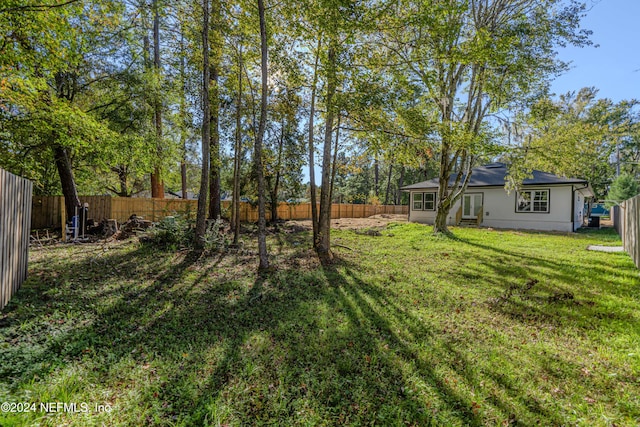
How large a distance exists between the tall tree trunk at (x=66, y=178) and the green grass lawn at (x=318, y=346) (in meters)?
4.76

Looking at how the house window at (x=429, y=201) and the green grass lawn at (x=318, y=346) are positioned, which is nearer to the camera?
the green grass lawn at (x=318, y=346)

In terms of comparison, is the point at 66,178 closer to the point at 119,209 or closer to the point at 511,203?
the point at 119,209

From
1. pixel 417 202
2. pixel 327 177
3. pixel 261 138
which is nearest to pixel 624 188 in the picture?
pixel 417 202

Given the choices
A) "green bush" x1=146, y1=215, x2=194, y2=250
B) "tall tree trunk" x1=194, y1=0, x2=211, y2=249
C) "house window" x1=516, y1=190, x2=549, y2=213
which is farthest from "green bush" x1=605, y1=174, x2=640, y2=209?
"green bush" x1=146, y1=215, x2=194, y2=250

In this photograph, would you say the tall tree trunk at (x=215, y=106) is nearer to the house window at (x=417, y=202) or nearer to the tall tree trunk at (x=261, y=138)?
the tall tree trunk at (x=261, y=138)

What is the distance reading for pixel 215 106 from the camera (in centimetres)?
947

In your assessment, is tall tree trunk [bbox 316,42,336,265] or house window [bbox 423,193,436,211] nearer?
tall tree trunk [bbox 316,42,336,265]

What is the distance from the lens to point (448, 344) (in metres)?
3.22

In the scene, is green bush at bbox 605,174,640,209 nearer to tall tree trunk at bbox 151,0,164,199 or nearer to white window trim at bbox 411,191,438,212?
white window trim at bbox 411,191,438,212

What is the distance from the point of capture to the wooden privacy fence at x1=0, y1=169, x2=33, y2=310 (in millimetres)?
3377

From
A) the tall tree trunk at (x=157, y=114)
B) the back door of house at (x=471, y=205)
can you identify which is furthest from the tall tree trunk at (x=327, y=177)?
the back door of house at (x=471, y=205)

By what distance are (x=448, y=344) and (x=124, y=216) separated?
13909 millimetres

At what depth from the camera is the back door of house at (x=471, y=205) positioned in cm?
1594

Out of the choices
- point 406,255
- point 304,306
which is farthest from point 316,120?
point 304,306
